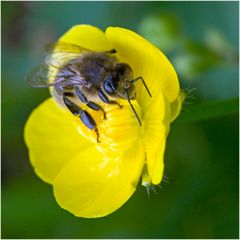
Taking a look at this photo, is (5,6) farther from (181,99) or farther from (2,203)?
(181,99)

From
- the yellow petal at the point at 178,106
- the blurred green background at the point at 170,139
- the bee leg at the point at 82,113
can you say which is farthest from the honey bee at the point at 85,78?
the blurred green background at the point at 170,139

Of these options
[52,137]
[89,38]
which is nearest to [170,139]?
[52,137]

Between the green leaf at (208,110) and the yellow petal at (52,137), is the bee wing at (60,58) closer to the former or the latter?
the yellow petal at (52,137)

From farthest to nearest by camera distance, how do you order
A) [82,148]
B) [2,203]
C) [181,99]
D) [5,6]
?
[5,6] → [2,203] → [82,148] → [181,99]

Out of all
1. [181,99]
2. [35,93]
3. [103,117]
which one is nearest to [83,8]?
[35,93]

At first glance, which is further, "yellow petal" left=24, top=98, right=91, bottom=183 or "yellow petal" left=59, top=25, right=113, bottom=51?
"yellow petal" left=24, top=98, right=91, bottom=183

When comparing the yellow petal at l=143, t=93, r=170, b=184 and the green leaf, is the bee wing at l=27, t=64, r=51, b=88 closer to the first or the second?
the yellow petal at l=143, t=93, r=170, b=184

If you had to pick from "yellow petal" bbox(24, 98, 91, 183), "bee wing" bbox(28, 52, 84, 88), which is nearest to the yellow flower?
"yellow petal" bbox(24, 98, 91, 183)
